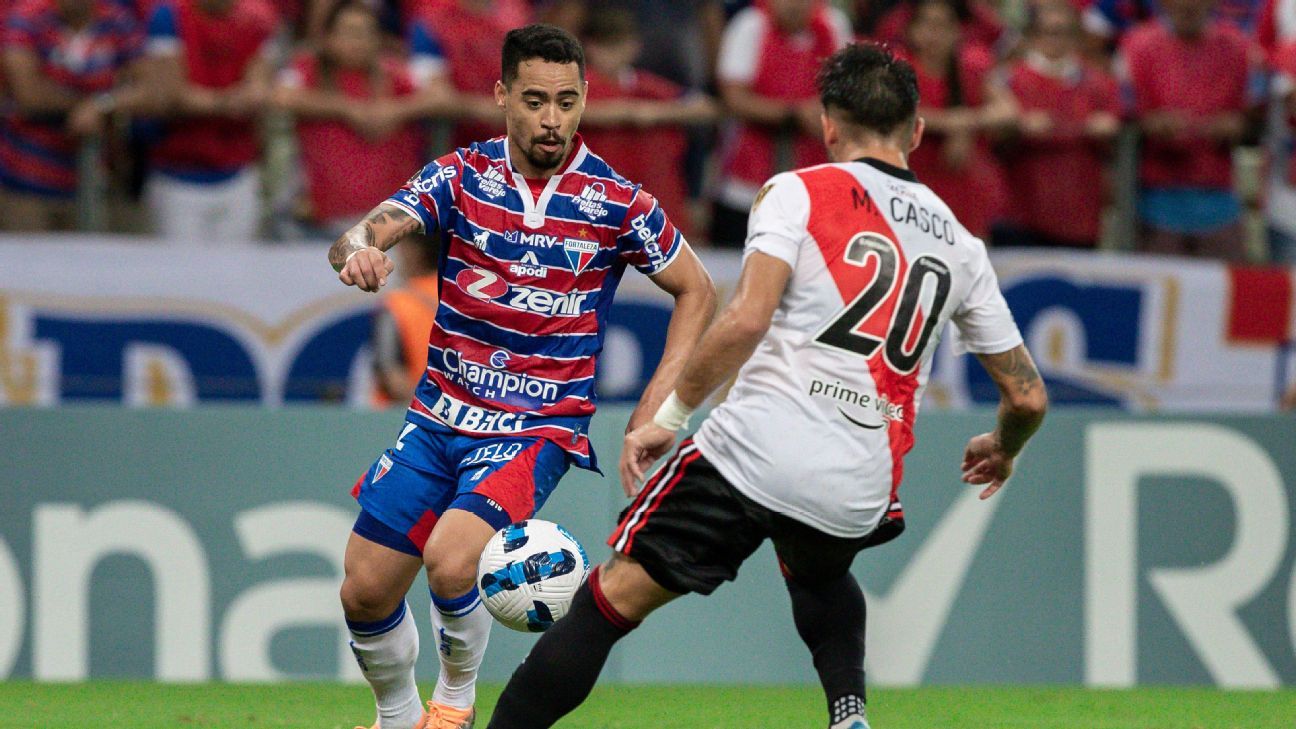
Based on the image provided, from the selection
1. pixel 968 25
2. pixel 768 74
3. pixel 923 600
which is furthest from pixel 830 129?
pixel 968 25

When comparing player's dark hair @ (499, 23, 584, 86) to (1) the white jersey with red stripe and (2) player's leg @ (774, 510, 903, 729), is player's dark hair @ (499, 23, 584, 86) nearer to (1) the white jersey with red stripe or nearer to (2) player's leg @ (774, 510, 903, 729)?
(1) the white jersey with red stripe

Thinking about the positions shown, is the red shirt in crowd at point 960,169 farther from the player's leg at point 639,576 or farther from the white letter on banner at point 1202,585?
the player's leg at point 639,576

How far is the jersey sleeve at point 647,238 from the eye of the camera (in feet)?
18.6

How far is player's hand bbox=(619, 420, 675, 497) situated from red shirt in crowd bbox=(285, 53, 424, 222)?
16.5 ft

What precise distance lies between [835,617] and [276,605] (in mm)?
3919

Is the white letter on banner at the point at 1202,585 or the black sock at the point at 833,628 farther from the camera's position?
the white letter on banner at the point at 1202,585

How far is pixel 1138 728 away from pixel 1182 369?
3.58 m

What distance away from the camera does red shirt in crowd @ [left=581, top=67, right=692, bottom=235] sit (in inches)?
387

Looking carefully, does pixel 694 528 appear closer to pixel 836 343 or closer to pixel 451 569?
pixel 836 343

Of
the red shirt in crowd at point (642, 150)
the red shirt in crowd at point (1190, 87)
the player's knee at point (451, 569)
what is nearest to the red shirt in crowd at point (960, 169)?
the red shirt in crowd at point (1190, 87)

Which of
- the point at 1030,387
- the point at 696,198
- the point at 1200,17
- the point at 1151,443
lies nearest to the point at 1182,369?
the point at 1151,443

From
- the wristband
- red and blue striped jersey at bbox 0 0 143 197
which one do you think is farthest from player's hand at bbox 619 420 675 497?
red and blue striped jersey at bbox 0 0 143 197

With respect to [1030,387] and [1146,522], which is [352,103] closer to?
[1146,522]

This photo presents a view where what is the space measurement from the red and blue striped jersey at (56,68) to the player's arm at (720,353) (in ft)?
19.0
